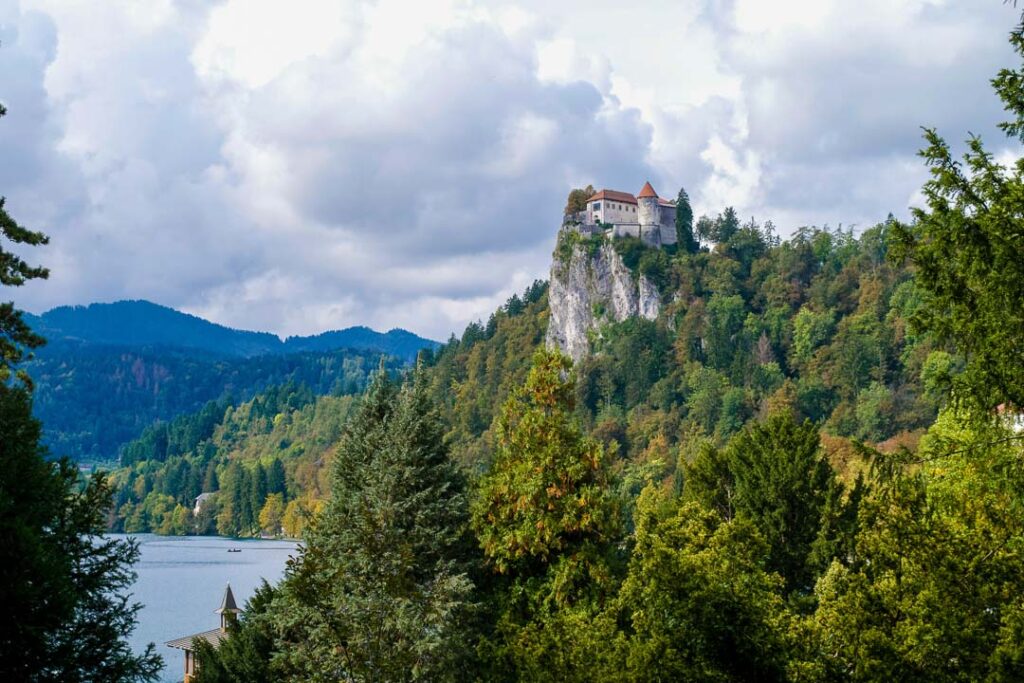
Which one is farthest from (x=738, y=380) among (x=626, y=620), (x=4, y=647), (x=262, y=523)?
(x=4, y=647)

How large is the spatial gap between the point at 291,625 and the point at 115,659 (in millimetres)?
6263

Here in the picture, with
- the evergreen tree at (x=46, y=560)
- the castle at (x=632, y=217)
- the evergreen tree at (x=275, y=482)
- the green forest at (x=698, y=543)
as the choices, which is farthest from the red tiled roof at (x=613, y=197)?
the evergreen tree at (x=46, y=560)

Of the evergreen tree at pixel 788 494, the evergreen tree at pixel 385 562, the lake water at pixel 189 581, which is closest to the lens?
the evergreen tree at pixel 385 562

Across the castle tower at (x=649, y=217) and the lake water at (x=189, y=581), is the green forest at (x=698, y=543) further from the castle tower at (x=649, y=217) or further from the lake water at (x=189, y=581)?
the castle tower at (x=649, y=217)

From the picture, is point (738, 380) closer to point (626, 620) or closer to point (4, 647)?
point (626, 620)

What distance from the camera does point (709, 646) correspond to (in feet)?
53.0

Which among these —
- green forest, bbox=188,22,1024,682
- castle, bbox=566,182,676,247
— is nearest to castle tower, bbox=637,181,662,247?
castle, bbox=566,182,676,247

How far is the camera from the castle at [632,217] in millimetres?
194875

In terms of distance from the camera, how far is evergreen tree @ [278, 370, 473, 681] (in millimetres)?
19531

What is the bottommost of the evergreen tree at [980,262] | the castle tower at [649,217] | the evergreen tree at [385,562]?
the evergreen tree at [385,562]

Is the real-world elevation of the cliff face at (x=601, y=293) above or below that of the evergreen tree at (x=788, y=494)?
above

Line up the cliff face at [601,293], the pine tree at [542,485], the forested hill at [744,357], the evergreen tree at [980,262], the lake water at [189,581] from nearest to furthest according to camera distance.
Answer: the evergreen tree at [980,262] < the pine tree at [542,485] < the lake water at [189,581] < the forested hill at [744,357] < the cliff face at [601,293]

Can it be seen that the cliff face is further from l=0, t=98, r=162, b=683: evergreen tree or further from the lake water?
l=0, t=98, r=162, b=683: evergreen tree

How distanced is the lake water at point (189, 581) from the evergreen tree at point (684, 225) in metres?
92.4
